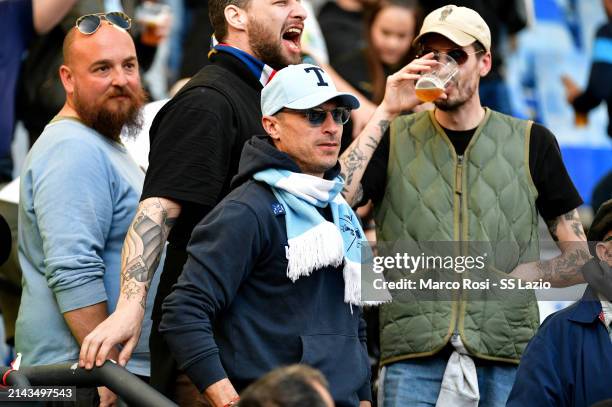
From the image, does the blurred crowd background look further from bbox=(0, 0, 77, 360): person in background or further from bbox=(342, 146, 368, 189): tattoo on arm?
bbox=(342, 146, 368, 189): tattoo on arm

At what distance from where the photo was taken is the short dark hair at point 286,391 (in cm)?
380

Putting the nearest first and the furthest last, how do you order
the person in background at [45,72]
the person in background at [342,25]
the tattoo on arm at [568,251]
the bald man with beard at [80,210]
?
the bald man with beard at [80,210]
the tattoo on arm at [568,251]
the person in background at [45,72]
the person in background at [342,25]

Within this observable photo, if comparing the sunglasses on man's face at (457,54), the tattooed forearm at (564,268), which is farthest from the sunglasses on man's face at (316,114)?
the tattooed forearm at (564,268)

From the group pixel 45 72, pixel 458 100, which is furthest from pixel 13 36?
pixel 458 100

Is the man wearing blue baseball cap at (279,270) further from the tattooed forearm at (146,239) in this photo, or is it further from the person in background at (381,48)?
the person in background at (381,48)

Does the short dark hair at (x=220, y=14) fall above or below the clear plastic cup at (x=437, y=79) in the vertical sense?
above

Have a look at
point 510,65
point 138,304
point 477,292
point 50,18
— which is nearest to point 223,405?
point 138,304

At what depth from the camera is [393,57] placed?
8992mm

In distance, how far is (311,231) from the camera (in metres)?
5.21

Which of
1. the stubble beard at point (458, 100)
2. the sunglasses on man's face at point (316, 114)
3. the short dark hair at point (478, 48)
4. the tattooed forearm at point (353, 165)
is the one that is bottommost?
the tattooed forearm at point (353, 165)

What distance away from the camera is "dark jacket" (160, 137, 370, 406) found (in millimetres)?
4996

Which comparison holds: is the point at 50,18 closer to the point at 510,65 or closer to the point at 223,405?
the point at 223,405

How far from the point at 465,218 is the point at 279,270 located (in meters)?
1.21

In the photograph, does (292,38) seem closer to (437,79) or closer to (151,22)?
(437,79)
